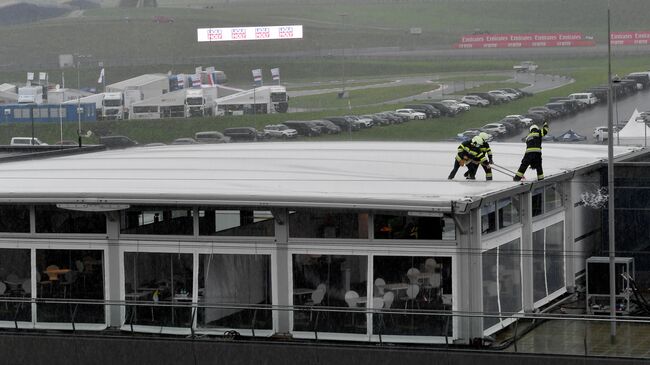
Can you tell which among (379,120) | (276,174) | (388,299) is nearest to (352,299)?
(388,299)

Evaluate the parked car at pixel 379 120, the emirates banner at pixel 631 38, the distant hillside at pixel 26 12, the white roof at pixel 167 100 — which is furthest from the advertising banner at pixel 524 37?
the distant hillside at pixel 26 12

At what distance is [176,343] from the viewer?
63.0 ft

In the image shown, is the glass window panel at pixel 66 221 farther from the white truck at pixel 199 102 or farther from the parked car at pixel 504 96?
the white truck at pixel 199 102

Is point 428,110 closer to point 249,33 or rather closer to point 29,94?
point 249,33

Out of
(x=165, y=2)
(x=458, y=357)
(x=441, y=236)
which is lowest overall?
(x=458, y=357)

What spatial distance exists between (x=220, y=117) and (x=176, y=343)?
→ 85.0 meters

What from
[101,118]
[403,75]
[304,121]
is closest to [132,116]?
[101,118]

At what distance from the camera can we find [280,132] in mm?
93562

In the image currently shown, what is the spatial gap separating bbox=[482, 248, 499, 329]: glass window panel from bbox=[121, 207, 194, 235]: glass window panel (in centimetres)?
424

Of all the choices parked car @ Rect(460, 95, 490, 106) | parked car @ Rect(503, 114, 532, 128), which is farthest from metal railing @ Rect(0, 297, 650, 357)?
parked car @ Rect(460, 95, 490, 106)

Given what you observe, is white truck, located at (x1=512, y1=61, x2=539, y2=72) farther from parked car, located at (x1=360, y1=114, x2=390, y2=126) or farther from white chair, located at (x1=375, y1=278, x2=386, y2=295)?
white chair, located at (x1=375, y1=278, x2=386, y2=295)

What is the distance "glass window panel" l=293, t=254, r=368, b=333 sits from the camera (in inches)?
741

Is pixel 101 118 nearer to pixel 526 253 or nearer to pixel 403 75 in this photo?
pixel 403 75

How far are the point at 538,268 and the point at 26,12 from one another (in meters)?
136
